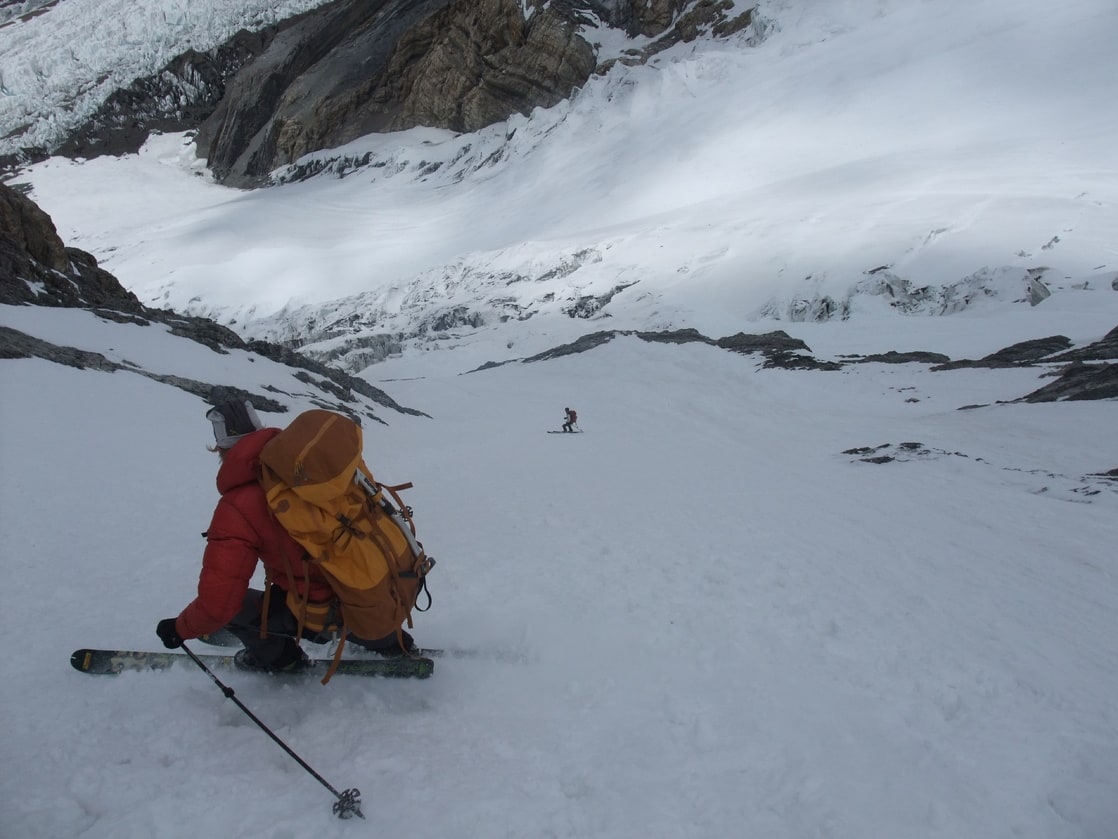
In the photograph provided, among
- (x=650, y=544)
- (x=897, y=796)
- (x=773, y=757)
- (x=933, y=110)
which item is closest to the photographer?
(x=897, y=796)

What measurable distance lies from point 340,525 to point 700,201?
72386 mm

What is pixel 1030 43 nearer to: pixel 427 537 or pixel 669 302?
pixel 669 302

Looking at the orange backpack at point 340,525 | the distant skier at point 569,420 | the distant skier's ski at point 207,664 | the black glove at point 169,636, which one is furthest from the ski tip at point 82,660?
the distant skier at point 569,420

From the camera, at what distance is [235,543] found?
9.75 ft

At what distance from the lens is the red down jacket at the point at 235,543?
2.94m

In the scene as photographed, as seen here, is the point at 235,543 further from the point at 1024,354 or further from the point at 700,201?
the point at 700,201

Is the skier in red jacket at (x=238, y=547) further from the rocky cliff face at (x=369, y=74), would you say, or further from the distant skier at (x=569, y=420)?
the rocky cliff face at (x=369, y=74)

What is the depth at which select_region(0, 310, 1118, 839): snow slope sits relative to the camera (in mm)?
2881

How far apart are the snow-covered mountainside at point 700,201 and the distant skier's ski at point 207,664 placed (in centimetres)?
3396

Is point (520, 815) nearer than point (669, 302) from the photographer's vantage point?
Yes

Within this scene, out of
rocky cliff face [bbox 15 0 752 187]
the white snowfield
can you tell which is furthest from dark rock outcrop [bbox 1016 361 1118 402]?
rocky cliff face [bbox 15 0 752 187]

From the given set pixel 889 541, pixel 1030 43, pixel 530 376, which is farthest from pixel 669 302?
pixel 1030 43

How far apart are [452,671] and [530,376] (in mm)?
26820

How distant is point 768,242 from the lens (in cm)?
4881
